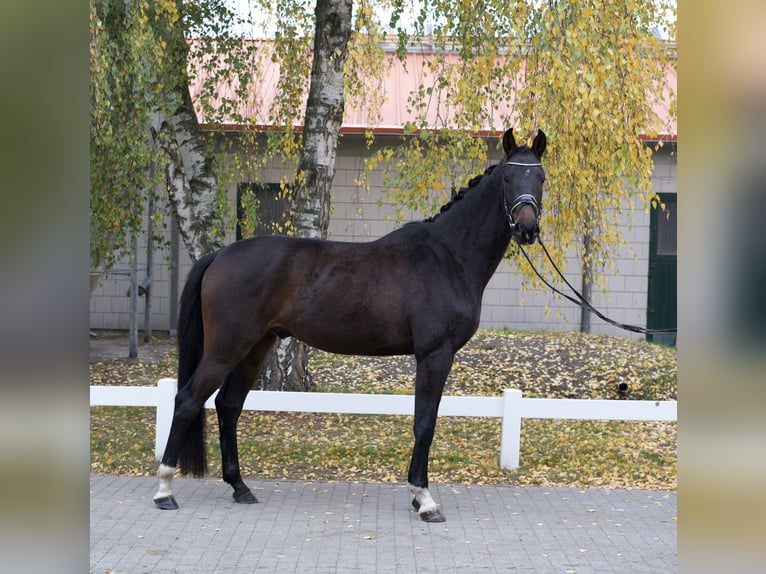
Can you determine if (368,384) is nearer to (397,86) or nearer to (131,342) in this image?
(131,342)

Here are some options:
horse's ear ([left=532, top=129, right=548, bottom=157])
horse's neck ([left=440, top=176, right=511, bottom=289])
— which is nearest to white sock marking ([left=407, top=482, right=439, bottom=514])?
horse's neck ([left=440, top=176, right=511, bottom=289])

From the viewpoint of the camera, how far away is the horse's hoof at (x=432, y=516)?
17.5 feet

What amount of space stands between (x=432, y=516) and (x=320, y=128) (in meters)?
4.46

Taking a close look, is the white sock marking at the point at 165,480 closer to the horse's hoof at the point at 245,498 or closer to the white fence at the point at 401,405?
the horse's hoof at the point at 245,498

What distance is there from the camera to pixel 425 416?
5.57m

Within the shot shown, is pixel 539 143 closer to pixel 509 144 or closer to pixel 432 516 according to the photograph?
pixel 509 144

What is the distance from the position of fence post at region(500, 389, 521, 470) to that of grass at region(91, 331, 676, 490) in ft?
0.33

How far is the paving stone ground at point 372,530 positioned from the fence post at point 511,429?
1.66ft

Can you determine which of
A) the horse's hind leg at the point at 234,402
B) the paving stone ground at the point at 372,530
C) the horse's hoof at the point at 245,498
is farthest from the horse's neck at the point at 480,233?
the horse's hoof at the point at 245,498

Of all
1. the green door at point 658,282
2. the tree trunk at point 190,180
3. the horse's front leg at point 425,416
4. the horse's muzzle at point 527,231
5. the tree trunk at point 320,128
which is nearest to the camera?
the horse's muzzle at point 527,231

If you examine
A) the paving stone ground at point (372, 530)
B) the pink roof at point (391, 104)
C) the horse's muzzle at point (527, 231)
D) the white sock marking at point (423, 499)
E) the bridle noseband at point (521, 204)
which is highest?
the pink roof at point (391, 104)

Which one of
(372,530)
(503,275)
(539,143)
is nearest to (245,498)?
(372,530)
